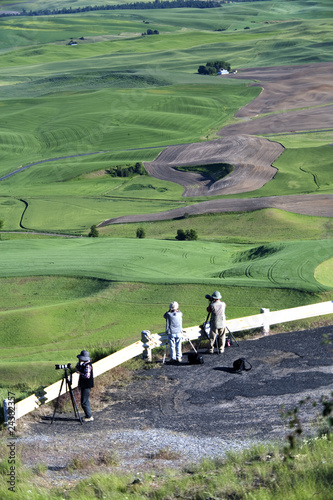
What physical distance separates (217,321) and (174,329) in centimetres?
128

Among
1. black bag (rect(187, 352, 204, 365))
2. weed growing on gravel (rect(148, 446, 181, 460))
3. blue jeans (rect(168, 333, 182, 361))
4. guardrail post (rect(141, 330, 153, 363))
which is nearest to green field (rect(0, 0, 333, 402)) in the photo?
guardrail post (rect(141, 330, 153, 363))

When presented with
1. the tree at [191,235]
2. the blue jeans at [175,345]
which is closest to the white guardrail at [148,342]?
the blue jeans at [175,345]

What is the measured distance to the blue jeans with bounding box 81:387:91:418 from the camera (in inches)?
639

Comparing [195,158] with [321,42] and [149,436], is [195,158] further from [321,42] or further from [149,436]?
[321,42]

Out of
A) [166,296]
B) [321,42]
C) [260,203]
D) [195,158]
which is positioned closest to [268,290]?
[166,296]

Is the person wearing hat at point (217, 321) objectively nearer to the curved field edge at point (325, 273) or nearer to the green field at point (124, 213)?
the green field at point (124, 213)

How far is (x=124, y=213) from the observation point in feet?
248

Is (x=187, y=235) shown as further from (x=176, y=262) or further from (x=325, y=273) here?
(x=325, y=273)

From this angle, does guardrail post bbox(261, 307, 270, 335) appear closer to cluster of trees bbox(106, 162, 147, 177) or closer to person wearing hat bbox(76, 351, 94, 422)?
person wearing hat bbox(76, 351, 94, 422)

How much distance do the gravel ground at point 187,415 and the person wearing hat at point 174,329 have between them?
359 millimetres

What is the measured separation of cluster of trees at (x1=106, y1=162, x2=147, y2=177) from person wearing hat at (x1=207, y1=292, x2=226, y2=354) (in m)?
74.4

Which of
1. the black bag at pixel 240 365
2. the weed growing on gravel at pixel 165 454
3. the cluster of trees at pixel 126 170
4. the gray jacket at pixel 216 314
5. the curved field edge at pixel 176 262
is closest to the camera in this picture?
the weed growing on gravel at pixel 165 454

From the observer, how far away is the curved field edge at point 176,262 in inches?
1238

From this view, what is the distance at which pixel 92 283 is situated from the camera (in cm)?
3272
